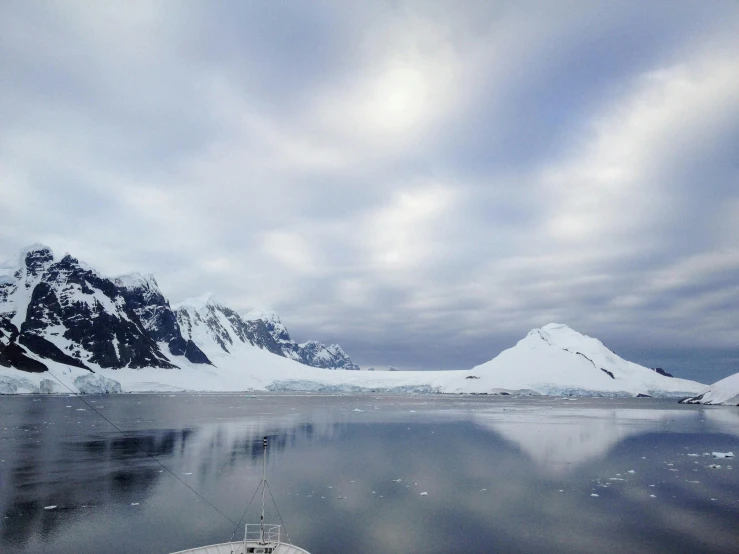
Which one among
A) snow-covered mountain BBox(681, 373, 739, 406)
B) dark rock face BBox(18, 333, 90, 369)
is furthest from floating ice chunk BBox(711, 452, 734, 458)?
dark rock face BBox(18, 333, 90, 369)

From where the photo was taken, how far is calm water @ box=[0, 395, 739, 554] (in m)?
18.1

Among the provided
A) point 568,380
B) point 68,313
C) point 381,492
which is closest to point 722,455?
point 381,492

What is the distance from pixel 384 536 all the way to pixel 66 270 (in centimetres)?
20460

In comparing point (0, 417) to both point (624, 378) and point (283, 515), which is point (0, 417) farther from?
point (624, 378)

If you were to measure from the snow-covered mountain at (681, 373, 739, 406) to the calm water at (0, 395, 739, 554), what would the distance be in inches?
3177

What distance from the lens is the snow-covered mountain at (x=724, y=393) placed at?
4348 inches

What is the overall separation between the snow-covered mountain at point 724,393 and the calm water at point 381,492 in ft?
265

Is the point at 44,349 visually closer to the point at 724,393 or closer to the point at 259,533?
the point at 259,533

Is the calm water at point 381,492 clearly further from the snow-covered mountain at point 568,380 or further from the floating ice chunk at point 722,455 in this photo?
the snow-covered mountain at point 568,380

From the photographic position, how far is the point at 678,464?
33125 millimetres

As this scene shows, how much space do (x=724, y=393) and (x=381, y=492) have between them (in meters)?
123

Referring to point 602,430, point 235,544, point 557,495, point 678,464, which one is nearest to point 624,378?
point 602,430

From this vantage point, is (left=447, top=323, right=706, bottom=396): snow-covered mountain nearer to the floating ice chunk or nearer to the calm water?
the calm water

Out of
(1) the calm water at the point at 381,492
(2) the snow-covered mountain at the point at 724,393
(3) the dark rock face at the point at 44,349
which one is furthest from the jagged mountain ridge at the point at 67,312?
(2) the snow-covered mountain at the point at 724,393
